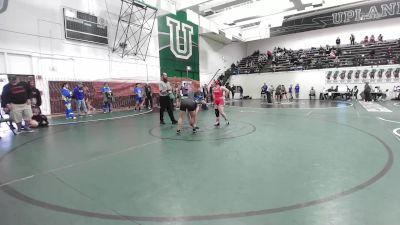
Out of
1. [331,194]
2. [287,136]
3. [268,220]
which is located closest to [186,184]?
[268,220]

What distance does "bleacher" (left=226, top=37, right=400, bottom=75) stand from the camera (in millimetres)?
20531

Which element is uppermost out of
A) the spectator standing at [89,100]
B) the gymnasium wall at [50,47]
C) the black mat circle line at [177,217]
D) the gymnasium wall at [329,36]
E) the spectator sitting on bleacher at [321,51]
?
the gymnasium wall at [329,36]

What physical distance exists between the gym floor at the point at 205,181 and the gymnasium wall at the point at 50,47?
680 centimetres

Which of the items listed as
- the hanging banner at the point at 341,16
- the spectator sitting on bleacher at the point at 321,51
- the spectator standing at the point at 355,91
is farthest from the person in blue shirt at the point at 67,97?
the spectator sitting on bleacher at the point at 321,51

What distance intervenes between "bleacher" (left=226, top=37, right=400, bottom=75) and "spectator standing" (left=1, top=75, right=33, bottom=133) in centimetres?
2212

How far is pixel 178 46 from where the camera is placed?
19844 mm

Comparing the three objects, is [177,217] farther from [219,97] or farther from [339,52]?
[339,52]

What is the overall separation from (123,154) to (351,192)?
355 centimetres

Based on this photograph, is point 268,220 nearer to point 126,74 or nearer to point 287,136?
point 287,136

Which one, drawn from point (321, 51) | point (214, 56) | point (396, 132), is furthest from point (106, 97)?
point (321, 51)

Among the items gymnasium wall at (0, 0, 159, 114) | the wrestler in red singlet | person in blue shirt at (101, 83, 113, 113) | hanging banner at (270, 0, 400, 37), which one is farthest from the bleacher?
the wrestler in red singlet

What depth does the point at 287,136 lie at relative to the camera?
5801 mm

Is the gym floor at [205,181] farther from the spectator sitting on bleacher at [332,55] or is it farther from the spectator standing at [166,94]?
the spectator sitting on bleacher at [332,55]

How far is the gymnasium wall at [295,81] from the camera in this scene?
67.8ft
